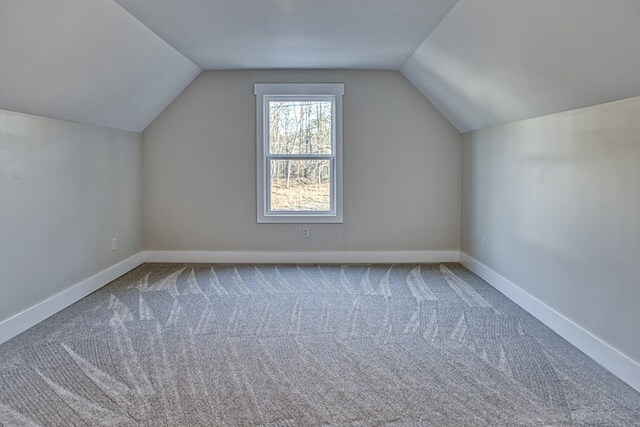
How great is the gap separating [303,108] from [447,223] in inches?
86.4

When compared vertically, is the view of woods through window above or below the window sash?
above

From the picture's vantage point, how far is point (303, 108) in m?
6.12

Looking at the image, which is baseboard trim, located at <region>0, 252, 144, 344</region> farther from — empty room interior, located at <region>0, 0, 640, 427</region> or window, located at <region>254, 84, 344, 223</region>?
window, located at <region>254, 84, 344, 223</region>

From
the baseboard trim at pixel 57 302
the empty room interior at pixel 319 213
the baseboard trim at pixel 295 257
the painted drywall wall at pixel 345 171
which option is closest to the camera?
the empty room interior at pixel 319 213

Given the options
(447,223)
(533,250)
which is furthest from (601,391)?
(447,223)

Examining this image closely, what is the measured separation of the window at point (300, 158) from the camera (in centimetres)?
607

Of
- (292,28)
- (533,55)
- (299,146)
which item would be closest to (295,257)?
(299,146)

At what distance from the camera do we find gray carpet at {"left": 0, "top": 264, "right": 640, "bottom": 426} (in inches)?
99.2

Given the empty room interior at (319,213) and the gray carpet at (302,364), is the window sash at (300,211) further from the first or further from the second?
the gray carpet at (302,364)

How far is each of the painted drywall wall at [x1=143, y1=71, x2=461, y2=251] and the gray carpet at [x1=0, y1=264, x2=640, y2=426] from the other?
135 cm

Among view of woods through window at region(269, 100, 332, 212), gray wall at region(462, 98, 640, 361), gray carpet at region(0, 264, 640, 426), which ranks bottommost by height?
gray carpet at region(0, 264, 640, 426)

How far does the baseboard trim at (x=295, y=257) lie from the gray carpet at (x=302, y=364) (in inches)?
49.2

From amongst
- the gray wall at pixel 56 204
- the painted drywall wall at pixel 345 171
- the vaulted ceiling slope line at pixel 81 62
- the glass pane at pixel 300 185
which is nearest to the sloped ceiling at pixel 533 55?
the painted drywall wall at pixel 345 171

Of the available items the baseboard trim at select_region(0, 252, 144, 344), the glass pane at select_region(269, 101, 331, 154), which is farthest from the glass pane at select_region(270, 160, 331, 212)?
the baseboard trim at select_region(0, 252, 144, 344)
